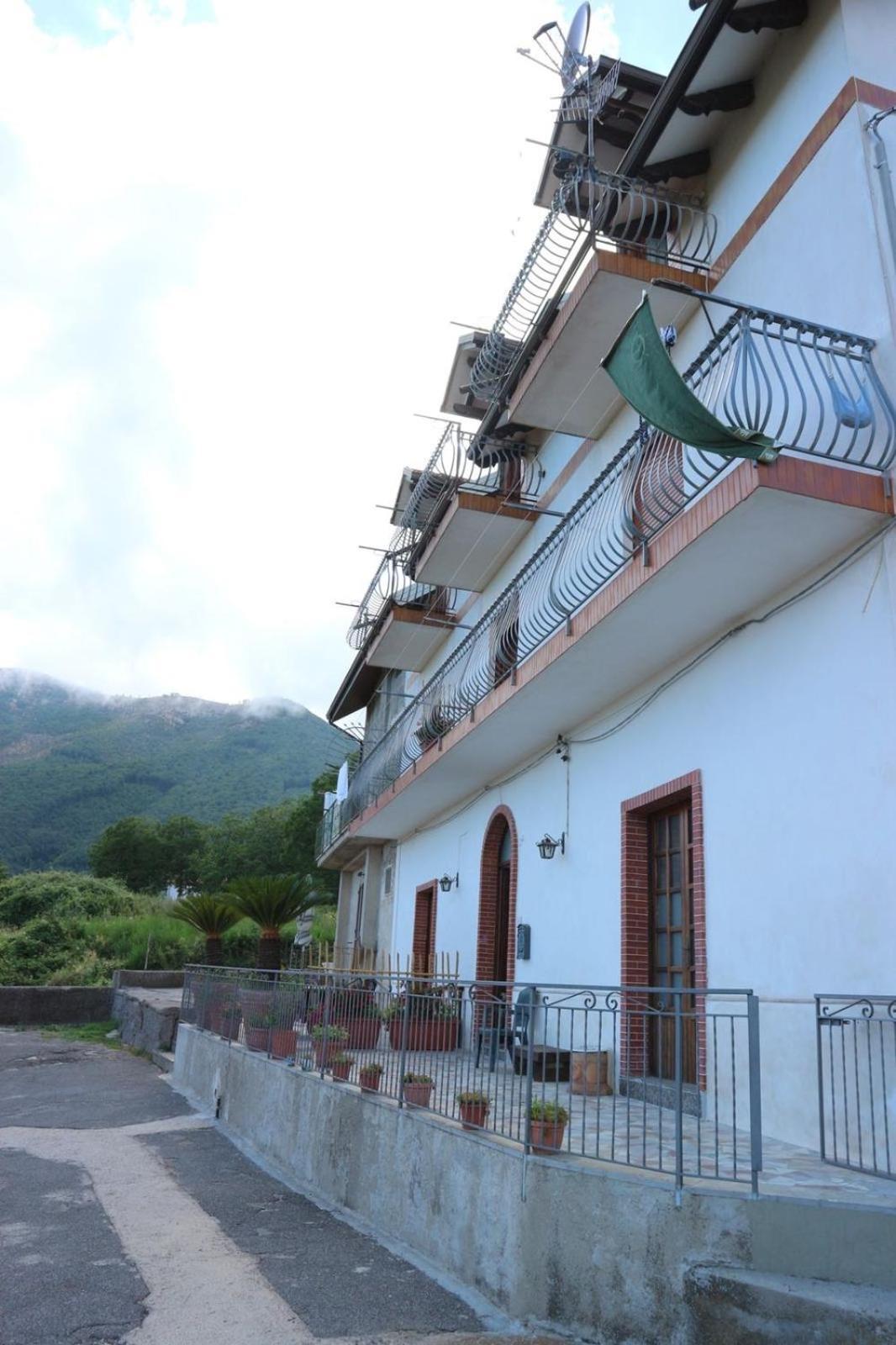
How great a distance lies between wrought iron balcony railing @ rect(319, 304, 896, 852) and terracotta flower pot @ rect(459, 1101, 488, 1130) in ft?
13.0

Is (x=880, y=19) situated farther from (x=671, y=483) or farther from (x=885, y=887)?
(x=885, y=887)

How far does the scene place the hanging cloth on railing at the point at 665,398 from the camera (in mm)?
5586

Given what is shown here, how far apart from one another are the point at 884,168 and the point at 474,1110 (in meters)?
6.71

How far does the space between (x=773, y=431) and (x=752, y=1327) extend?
519 cm

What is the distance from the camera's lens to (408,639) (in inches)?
689

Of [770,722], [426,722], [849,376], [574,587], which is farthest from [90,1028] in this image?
[849,376]

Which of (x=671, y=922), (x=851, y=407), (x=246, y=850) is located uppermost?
(x=246, y=850)

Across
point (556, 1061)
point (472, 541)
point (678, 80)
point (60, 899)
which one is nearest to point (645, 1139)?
point (556, 1061)

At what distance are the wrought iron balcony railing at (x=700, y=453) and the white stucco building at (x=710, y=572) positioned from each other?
4 cm

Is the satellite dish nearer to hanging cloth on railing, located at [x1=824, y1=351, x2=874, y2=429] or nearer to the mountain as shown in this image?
hanging cloth on railing, located at [x1=824, y1=351, x2=874, y2=429]

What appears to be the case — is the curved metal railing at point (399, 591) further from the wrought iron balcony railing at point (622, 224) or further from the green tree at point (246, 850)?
the green tree at point (246, 850)

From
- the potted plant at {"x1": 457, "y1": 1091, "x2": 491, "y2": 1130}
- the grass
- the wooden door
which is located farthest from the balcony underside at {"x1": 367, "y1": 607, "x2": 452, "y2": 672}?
the potted plant at {"x1": 457, "y1": 1091, "x2": 491, "y2": 1130}

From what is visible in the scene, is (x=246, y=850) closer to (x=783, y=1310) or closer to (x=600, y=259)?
(x=600, y=259)

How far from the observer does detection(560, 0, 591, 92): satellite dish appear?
31.7 feet
